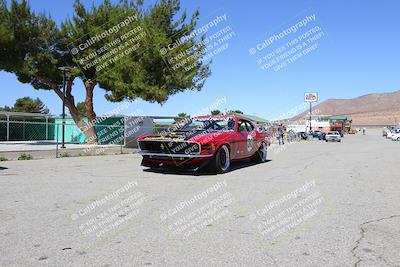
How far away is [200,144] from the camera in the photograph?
9.73 m

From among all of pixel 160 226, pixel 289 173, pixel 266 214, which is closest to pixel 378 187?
pixel 289 173

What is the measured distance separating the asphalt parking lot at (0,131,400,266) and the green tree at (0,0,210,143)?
48.1 ft

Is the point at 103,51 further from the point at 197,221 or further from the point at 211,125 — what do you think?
the point at 197,221

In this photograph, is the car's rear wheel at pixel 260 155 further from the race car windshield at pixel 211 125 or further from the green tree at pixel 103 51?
the green tree at pixel 103 51

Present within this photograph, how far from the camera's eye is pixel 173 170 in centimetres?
1116

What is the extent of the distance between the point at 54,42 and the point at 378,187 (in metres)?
23.3

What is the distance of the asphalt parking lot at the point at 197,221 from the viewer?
3.95 metres

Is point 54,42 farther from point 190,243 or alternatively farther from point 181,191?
point 190,243

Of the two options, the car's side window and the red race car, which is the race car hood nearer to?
the red race car

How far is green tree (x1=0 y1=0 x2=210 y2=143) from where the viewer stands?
23.3 m

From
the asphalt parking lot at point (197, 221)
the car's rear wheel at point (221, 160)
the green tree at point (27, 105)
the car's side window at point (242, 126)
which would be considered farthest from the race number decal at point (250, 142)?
the green tree at point (27, 105)

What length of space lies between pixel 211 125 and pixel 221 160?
1235 mm

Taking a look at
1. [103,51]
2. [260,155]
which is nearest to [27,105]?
[103,51]

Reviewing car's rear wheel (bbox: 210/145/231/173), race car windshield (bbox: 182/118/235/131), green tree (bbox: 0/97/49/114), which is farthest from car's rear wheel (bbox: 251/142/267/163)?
green tree (bbox: 0/97/49/114)
